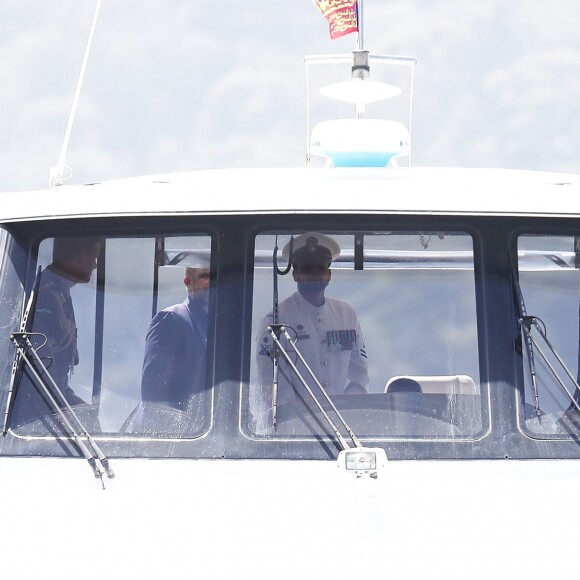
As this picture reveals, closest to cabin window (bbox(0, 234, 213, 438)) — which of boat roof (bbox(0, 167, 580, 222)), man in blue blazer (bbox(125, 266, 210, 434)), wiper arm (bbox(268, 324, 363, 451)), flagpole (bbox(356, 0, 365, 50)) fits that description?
man in blue blazer (bbox(125, 266, 210, 434))

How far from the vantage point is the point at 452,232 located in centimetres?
369

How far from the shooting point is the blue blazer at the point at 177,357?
366 centimetres

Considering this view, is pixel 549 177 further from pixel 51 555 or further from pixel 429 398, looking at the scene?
pixel 51 555

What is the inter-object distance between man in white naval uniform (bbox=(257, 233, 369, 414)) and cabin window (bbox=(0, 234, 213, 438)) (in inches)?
9.0

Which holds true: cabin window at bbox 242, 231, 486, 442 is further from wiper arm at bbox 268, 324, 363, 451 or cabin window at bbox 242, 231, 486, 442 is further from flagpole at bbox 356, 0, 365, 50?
flagpole at bbox 356, 0, 365, 50

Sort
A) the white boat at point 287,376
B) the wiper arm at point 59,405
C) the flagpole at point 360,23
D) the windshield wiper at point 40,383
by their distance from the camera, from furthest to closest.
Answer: the flagpole at point 360,23
the windshield wiper at point 40,383
the wiper arm at point 59,405
the white boat at point 287,376

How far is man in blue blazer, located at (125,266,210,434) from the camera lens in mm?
3633

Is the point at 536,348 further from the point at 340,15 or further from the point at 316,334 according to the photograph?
the point at 340,15

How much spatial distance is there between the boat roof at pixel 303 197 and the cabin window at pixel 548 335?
0.17m

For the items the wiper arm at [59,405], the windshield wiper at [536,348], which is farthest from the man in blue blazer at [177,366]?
the windshield wiper at [536,348]

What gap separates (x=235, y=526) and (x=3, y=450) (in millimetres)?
878

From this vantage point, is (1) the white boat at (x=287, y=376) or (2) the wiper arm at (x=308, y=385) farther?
(2) the wiper arm at (x=308, y=385)

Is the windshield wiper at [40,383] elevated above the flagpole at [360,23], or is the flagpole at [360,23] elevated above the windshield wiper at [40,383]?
the flagpole at [360,23]

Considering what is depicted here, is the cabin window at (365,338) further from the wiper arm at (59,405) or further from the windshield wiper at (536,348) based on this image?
the wiper arm at (59,405)
